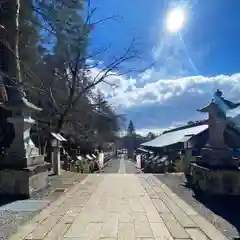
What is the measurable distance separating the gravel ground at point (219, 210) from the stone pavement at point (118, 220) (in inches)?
7.3

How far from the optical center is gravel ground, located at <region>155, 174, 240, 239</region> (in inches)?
207

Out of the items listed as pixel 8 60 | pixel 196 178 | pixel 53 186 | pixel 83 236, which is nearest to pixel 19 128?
pixel 53 186

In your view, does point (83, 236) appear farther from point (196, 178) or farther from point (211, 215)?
point (196, 178)

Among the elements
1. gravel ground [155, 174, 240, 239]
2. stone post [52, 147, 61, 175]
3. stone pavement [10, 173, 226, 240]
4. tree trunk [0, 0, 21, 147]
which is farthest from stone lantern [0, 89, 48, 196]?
stone post [52, 147, 61, 175]

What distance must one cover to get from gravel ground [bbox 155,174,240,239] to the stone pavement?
0.61ft

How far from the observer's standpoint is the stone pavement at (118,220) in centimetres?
478

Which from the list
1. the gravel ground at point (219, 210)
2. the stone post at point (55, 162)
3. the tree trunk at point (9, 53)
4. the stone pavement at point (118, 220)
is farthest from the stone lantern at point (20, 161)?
the stone post at point (55, 162)

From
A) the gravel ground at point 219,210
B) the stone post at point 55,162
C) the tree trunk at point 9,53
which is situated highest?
the tree trunk at point 9,53

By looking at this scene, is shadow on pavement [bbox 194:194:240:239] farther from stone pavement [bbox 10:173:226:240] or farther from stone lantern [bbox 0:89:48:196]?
stone lantern [bbox 0:89:48:196]

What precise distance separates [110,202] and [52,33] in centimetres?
850

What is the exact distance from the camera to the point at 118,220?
566 centimetres

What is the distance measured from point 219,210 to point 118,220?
2332 mm

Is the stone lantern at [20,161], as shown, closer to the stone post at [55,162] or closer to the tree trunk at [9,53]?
the tree trunk at [9,53]

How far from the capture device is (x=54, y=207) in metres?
6.73
